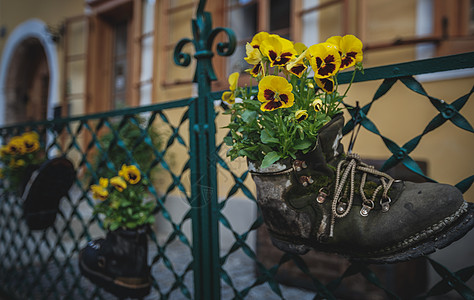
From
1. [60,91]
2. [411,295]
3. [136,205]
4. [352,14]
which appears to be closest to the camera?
[136,205]

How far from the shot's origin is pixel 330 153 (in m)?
0.80

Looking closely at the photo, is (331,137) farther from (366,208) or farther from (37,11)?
(37,11)

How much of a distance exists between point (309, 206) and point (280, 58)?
36 centimetres

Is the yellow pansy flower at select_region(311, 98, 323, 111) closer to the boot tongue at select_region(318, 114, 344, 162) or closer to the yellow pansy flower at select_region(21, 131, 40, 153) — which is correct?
the boot tongue at select_region(318, 114, 344, 162)

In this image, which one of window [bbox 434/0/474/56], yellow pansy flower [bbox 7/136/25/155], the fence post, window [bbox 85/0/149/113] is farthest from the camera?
window [bbox 85/0/149/113]

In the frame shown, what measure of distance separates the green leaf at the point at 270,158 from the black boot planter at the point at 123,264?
864 millimetres

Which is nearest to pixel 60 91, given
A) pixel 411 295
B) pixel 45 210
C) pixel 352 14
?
pixel 45 210

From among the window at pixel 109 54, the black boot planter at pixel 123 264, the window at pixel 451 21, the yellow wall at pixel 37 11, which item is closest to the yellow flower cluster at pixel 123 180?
the black boot planter at pixel 123 264

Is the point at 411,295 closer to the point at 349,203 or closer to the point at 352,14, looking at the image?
the point at 349,203

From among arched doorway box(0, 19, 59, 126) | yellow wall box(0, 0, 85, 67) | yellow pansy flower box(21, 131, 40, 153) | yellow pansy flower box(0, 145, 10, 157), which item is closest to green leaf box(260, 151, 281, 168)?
yellow pansy flower box(21, 131, 40, 153)

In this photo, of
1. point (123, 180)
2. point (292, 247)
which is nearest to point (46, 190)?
point (123, 180)

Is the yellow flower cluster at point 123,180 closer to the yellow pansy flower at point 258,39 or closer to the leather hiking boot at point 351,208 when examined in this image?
the leather hiking boot at point 351,208

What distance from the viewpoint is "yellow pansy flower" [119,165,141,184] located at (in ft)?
4.56

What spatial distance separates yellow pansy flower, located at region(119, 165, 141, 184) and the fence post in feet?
0.92
